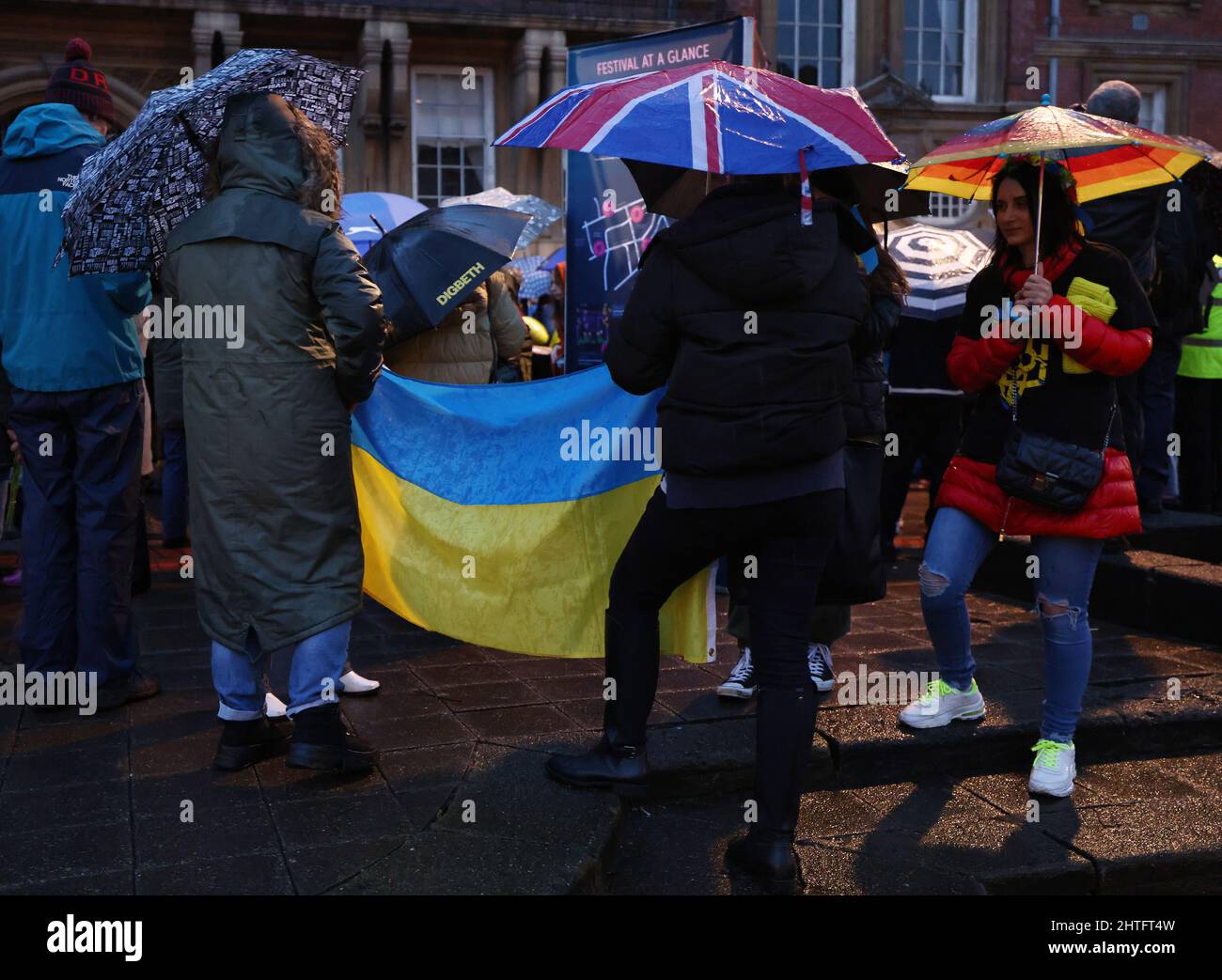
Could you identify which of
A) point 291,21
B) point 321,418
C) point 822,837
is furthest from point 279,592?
point 291,21

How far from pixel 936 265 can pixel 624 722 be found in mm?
4876

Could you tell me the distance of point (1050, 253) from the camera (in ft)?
14.5

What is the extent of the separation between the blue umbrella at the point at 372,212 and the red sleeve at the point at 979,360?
5607 mm

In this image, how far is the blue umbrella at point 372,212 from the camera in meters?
9.30

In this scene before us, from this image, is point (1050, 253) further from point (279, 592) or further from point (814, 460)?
point (279, 592)

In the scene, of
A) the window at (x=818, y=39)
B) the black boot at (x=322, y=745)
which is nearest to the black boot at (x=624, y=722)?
the black boot at (x=322, y=745)

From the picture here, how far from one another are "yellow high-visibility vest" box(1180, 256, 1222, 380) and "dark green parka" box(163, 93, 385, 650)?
23.3ft

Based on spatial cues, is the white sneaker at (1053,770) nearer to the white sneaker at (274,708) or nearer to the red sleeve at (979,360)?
the red sleeve at (979,360)

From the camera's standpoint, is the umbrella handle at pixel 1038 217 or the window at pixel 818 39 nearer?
the umbrella handle at pixel 1038 217

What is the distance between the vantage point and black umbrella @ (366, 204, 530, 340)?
5.85m

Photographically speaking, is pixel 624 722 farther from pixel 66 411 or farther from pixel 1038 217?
pixel 66 411

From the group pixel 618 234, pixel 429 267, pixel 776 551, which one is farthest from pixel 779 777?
pixel 618 234
